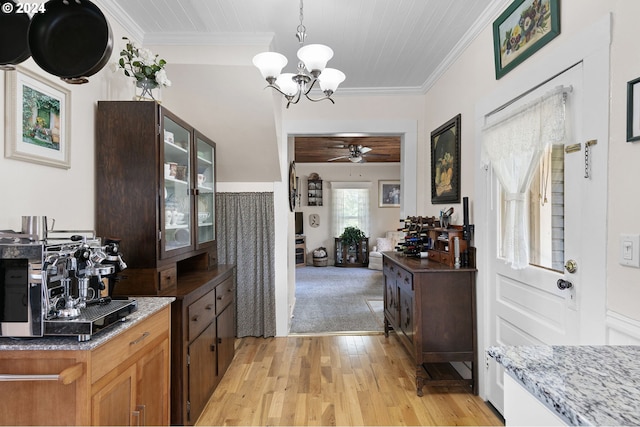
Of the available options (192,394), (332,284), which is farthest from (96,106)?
(332,284)

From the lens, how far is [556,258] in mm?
1644

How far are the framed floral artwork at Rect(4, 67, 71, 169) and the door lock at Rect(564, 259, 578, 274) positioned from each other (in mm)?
2561

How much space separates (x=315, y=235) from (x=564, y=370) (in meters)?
7.16

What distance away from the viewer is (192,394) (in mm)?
1896

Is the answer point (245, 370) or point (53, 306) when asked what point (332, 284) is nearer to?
point (245, 370)

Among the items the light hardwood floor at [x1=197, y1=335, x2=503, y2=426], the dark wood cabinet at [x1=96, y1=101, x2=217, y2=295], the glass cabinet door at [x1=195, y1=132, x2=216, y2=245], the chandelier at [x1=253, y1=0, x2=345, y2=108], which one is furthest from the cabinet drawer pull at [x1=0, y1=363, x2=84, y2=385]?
the chandelier at [x1=253, y1=0, x2=345, y2=108]

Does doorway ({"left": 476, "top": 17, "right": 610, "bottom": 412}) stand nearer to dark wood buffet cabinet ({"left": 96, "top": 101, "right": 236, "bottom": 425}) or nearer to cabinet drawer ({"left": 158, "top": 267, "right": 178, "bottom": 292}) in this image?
dark wood buffet cabinet ({"left": 96, "top": 101, "right": 236, "bottom": 425})

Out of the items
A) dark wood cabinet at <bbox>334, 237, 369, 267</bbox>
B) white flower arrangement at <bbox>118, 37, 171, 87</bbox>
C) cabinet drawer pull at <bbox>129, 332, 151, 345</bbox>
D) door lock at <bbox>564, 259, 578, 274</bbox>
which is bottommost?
dark wood cabinet at <bbox>334, 237, 369, 267</bbox>

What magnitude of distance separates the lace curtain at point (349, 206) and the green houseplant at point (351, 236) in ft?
0.87

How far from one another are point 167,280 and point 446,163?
97.1 inches

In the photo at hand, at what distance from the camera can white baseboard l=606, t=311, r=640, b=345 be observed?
1.17m

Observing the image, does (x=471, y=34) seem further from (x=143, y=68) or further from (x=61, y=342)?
(x=61, y=342)

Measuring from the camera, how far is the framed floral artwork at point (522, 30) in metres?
1.64

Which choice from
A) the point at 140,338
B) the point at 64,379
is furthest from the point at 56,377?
the point at 140,338
